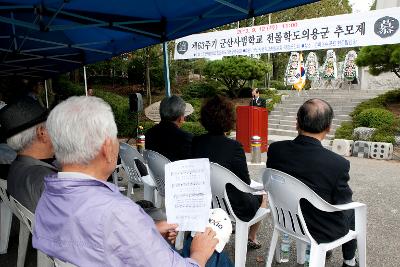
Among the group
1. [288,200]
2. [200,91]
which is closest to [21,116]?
[288,200]

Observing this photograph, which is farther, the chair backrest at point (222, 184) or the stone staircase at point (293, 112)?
the stone staircase at point (293, 112)

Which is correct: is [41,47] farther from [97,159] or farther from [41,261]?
[97,159]

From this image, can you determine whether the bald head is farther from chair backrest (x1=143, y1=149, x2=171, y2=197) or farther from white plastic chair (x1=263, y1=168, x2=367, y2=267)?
chair backrest (x1=143, y1=149, x2=171, y2=197)

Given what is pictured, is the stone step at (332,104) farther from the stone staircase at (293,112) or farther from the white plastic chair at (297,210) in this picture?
the white plastic chair at (297,210)

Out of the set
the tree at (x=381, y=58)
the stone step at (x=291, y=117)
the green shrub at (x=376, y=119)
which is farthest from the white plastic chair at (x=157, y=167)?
the stone step at (x=291, y=117)

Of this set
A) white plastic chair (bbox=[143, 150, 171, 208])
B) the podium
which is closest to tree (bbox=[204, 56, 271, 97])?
the podium

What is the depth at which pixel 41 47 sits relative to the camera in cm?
595

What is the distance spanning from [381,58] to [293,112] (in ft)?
12.3

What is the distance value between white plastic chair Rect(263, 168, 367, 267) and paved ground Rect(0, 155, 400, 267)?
628 millimetres

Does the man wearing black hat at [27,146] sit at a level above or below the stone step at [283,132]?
above

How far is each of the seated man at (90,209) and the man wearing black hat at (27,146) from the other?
2.89 ft

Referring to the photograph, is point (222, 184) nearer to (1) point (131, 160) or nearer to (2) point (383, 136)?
(1) point (131, 160)

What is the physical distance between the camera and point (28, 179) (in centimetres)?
204

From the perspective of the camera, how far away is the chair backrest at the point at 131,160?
3.68m
